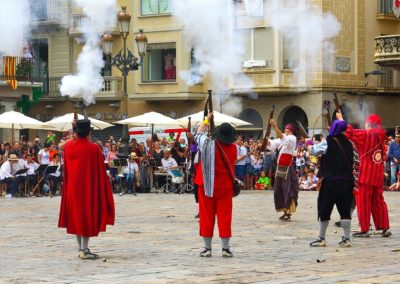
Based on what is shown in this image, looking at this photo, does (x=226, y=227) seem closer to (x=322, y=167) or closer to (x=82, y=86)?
(x=322, y=167)

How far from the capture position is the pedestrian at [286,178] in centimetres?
2080

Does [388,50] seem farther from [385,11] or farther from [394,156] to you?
[394,156]

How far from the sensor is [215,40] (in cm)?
3894

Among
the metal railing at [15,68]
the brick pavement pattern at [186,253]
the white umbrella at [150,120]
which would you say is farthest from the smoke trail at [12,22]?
the brick pavement pattern at [186,253]

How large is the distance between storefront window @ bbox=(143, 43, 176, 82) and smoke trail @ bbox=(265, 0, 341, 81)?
22.0 ft

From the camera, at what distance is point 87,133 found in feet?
49.3

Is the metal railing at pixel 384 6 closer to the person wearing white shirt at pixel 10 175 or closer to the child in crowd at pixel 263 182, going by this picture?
the child in crowd at pixel 263 182

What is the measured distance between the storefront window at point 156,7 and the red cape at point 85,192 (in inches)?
1312

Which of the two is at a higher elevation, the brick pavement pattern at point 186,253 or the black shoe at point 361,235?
the black shoe at point 361,235

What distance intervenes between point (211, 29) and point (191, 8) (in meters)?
1.44

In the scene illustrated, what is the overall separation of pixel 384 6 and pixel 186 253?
30333 millimetres

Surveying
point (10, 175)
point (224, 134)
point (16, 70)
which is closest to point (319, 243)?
point (224, 134)

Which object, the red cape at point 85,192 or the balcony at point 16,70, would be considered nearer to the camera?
the red cape at point 85,192

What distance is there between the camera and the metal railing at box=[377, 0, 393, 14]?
43.9 metres
